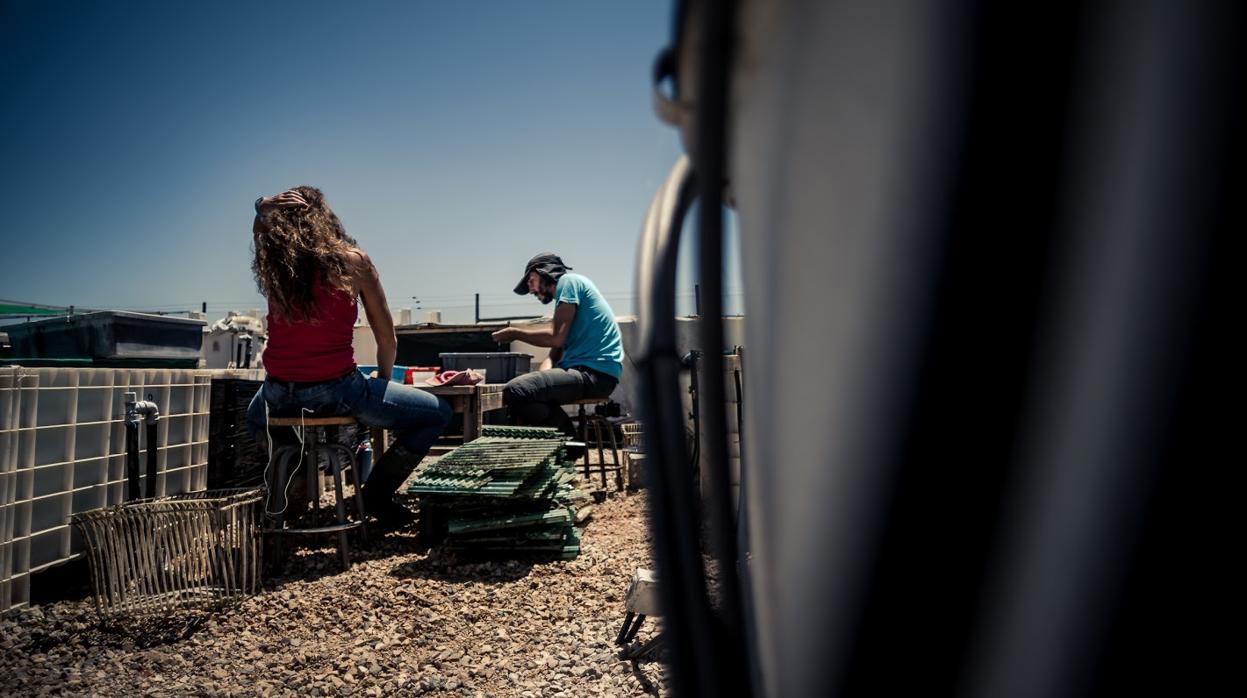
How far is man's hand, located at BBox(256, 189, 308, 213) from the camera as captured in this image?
2.86 m

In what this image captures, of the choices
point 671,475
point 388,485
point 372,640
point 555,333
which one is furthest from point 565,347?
point 671,475

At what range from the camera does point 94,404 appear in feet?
9.07

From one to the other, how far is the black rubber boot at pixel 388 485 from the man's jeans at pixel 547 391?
88 cm

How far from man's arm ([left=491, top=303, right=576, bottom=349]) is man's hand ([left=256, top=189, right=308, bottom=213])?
1.70 meters

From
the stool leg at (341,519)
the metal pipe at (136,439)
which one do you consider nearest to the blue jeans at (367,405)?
the stool leg at (341,519)

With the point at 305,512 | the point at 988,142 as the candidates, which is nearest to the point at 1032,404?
the point at 988,142

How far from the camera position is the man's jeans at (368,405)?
9.45 ft

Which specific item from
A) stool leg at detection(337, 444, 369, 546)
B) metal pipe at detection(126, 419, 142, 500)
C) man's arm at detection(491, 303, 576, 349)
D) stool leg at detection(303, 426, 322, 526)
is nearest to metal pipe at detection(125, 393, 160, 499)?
metal pipe at detection(126, 419, 142, 500)

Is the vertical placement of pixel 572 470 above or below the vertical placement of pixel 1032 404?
below

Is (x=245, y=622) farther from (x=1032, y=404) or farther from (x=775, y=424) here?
(x=1032, y=404)

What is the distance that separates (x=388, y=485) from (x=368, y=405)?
22.0 inches

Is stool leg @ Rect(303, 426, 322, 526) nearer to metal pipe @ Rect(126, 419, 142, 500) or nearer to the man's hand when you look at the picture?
metal pipe @ Rect(126, 419, 142, 500)

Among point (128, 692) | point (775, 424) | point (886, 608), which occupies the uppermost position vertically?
point (775, 424)

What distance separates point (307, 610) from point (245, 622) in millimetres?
193
